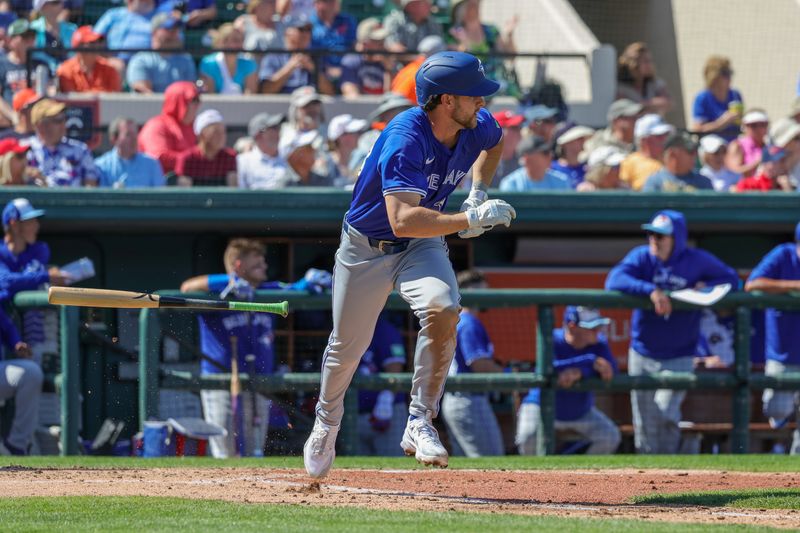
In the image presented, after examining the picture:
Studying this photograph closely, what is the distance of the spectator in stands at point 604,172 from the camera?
1115 centimetres

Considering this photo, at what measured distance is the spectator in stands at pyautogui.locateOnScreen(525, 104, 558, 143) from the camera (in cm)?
1195

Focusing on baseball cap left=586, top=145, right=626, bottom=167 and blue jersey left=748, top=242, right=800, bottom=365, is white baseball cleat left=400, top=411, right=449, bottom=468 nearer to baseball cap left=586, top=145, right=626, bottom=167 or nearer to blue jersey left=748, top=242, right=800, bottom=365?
blue jersey left=748, top=242, right=800, bottom=365

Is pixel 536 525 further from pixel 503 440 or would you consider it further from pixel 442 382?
pixel 503 440

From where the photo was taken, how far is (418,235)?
564cm

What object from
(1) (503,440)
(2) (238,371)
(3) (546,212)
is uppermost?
(3) (546,212)

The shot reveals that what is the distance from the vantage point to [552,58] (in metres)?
13.8

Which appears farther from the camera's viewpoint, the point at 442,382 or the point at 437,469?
the point at 437,469

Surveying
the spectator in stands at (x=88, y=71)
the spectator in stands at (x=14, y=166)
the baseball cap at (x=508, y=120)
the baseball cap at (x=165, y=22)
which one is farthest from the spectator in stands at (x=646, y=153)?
the spectator in stands at (x=14, y=166)

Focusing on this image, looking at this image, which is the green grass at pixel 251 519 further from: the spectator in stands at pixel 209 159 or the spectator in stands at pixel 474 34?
the spectator in stands at pixel 474 34

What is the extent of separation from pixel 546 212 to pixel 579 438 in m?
1.84

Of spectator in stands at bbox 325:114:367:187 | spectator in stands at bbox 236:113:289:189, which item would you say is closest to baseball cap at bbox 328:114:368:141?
spectator in stands at bbox 325:114:367:187

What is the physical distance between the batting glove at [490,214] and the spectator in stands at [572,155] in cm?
612

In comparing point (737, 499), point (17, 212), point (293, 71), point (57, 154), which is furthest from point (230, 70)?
point (737, 499)

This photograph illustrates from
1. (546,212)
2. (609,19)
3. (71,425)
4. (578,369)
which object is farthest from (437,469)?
(609,19)
